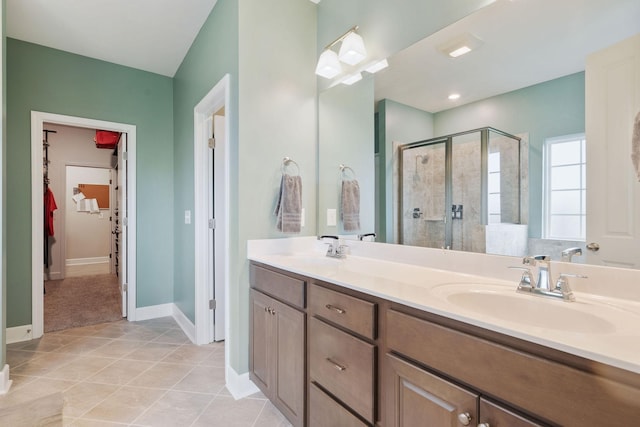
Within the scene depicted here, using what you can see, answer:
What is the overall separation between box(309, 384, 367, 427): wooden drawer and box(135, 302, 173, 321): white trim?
2.60m

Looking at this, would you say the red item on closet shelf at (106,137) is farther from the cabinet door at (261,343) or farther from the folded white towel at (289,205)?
the cabinet door at (261,343)

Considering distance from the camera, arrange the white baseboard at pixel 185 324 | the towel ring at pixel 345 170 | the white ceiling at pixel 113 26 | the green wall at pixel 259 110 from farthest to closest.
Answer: the white baseboard at pixel 185 324, the white ceiling at pixel 113 26, the towel ring at pixel 345 170, the green wall at pixel 259 110

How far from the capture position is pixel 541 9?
1.18 m

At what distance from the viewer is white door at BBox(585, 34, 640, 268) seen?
0.98 metres

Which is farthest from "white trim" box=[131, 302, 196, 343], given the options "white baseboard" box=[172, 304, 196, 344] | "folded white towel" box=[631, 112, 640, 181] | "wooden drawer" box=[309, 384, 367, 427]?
"folded white towel" box=[631, 112, 640, 181]

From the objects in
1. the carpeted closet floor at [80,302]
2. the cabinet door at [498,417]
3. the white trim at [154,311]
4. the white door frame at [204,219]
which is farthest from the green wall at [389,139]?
the carpeted closet floor at [80,302]

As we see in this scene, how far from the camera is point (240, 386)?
1.94 metres

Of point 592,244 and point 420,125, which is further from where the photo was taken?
point 420,125

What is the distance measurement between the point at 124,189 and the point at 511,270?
3625mm

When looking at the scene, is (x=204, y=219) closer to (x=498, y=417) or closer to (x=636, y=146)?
(x=498, y=417)

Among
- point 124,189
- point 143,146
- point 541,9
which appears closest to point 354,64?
point 541,9

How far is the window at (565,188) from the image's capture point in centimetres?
108

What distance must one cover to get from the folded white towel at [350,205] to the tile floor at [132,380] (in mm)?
1199

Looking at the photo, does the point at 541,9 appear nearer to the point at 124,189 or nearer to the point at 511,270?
the point at 511,270
